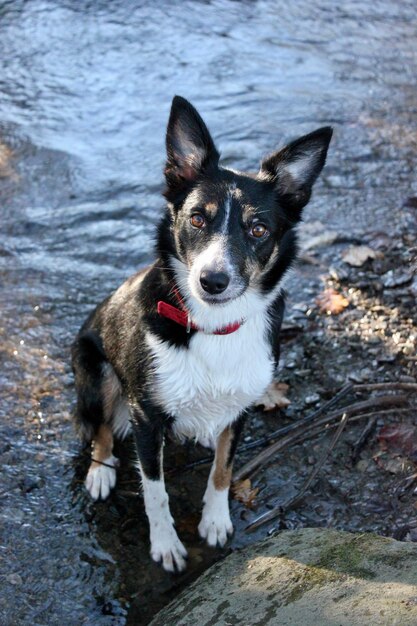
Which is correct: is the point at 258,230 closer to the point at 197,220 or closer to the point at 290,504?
the point at 197,220

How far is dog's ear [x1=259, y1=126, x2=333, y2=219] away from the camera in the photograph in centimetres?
346

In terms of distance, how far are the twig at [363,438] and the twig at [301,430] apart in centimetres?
10

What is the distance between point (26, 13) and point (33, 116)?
249cm

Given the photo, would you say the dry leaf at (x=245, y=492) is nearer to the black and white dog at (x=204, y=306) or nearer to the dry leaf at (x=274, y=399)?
the black and white dog at (x=204, y=306)

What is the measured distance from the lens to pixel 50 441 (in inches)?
167

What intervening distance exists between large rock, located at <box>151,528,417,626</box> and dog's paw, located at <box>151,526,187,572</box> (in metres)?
0.35

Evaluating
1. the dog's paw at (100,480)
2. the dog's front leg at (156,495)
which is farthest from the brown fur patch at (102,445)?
the dog's front leg at (156,495)

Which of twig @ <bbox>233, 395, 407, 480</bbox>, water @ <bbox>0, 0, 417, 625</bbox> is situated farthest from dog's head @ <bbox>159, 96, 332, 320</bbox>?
water @ <bbox>0, 0, 417, 625</bbox>

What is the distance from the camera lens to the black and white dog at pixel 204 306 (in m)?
3.36

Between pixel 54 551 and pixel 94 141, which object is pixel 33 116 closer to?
pixel 94 141

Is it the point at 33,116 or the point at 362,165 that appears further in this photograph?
the point at 33,116

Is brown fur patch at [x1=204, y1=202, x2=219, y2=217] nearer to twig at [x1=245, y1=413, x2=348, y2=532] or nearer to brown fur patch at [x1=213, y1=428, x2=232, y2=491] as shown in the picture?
brown fur patch at [x1=213, y1=428, x2=232, y2=491]

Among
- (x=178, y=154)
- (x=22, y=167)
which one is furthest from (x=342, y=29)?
(x=178, y=154)

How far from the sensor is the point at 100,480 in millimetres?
3992
